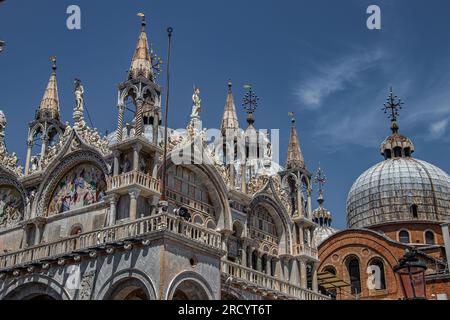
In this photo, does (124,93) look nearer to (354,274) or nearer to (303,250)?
(303,250)

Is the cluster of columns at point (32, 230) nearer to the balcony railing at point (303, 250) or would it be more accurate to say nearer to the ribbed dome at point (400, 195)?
the balcony railing at point (303, 250)

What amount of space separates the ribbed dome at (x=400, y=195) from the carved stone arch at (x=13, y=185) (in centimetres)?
3479

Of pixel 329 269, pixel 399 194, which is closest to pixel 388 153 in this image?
pixel 399 194

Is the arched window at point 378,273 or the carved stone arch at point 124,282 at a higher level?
the arched window at point 378,273

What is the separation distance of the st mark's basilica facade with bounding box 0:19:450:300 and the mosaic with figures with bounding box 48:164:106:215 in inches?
2.3

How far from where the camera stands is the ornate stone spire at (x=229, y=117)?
38.6 meters

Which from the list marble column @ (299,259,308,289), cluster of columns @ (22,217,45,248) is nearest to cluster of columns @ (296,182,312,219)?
marble column @ (299,259,308,289)

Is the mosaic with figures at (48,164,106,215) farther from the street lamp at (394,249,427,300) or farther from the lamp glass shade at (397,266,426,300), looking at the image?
the lamp glass shade at (397,266,426,300)

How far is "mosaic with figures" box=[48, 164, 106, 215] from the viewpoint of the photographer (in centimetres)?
3091

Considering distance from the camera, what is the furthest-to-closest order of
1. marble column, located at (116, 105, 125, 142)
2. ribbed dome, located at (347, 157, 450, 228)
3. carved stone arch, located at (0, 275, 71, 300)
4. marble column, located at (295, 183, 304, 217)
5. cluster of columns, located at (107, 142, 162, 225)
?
ribbed dome, located at (347, 157, 450, 228)
marble column, located at (295, 183, 304, 217)
marble column, located at (116, 105, 125, 142)
cluster of columns, located at (107, 142, 162, 225)
carved stone arch, located at (0, 275, 71, 300)

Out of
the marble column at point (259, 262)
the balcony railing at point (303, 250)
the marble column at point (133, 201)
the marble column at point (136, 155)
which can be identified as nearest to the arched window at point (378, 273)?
the balcony railing at point (303, 250)

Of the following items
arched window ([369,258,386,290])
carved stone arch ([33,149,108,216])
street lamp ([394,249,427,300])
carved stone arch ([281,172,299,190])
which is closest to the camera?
street lamp ([394,249,427,300])

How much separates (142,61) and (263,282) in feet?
39.9
